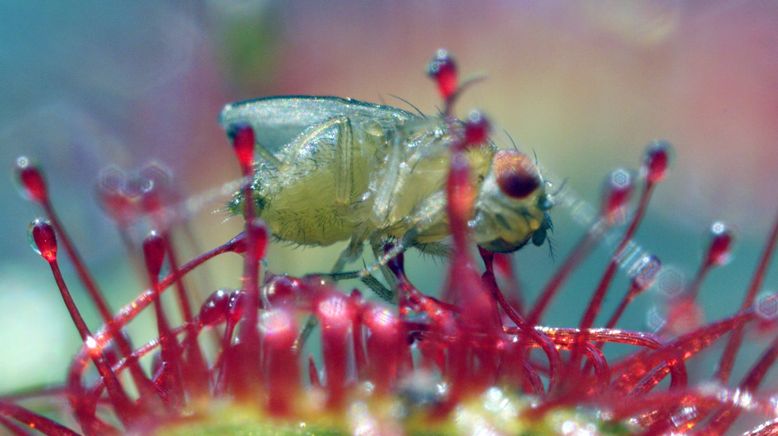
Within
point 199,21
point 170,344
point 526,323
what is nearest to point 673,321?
point 526,323

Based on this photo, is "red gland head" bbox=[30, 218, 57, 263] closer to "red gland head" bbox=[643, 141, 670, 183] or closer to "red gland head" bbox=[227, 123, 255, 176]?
"red gland head" bbox=[227, 123, 255, 176]

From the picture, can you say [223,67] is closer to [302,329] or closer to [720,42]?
[720,42]

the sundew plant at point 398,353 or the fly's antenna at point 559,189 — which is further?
the fly's antenna at point 559,189

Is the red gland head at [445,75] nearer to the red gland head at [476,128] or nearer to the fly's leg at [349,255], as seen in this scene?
the red gland head at [476,128]

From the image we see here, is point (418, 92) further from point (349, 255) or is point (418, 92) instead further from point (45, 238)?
point (45, 238)

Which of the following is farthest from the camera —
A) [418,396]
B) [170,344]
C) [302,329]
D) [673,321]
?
[673,321]

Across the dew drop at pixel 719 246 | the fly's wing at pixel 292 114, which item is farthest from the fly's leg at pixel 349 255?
the dew drop at pixel 719 246

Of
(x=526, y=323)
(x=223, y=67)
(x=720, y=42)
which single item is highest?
(x=223, y=67)
